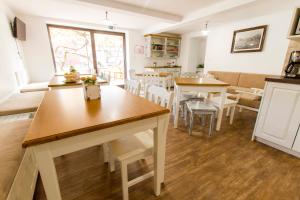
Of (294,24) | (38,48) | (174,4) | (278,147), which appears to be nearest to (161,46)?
(174,4)

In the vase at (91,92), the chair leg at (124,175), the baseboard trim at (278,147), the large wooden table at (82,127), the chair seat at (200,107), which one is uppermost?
the vase at (91,92)

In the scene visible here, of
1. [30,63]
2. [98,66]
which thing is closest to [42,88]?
[30,63]

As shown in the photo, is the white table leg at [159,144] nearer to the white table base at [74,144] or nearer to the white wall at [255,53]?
the white table base at [74,144]

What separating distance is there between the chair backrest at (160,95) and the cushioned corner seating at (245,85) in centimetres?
219

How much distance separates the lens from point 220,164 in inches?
60.3

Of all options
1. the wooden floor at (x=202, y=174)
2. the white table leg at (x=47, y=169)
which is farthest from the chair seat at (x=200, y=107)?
the white table leg at (x=47, y=169)

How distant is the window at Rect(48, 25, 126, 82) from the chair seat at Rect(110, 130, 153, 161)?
3.01m

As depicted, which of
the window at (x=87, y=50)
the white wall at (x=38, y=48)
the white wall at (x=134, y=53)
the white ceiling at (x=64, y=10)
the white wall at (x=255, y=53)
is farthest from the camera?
the white wall at (x=134, y=53)

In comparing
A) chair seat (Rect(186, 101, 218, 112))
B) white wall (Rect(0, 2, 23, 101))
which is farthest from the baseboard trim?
white wall (Rect(0, 2, 23, 101))

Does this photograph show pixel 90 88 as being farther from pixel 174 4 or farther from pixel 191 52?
pixel 191 52

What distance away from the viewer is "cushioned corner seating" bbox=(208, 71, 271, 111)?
2766mm

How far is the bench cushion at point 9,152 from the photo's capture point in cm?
71

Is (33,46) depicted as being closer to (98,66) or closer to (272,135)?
(98,66)

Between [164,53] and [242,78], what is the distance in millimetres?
3136
